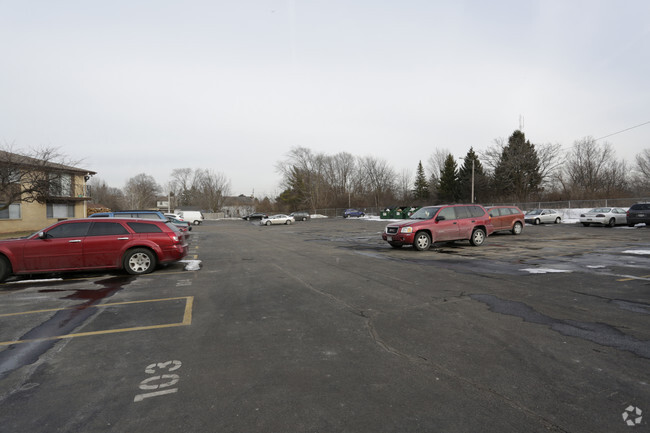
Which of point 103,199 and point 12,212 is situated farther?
point 103,199

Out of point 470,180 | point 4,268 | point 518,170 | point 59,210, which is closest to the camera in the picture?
point 4,268

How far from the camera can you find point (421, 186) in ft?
265

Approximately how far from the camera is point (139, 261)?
919 centimetres

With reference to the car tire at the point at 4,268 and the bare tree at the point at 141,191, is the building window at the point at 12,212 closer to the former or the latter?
the car tire at the point at 4,268

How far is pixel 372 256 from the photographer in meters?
12.3

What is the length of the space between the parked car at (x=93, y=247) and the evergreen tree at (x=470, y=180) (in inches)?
2424

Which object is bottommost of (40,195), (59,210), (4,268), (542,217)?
(4,268)

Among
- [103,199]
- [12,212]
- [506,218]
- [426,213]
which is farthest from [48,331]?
[103,199]

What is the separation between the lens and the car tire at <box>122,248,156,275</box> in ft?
29.7

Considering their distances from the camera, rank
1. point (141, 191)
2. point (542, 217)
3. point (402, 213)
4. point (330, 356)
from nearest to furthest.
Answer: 1. point (330, 356)
2. point (542, 217)
3. point (402, 213)
4. point (141, 191)

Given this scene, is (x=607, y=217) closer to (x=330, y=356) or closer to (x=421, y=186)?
(x=330, y=356)

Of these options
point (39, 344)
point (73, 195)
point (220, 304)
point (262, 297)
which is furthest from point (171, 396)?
point (73, 195)

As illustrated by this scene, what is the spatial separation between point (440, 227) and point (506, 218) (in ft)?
27.4

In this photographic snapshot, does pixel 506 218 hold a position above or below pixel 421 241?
above
